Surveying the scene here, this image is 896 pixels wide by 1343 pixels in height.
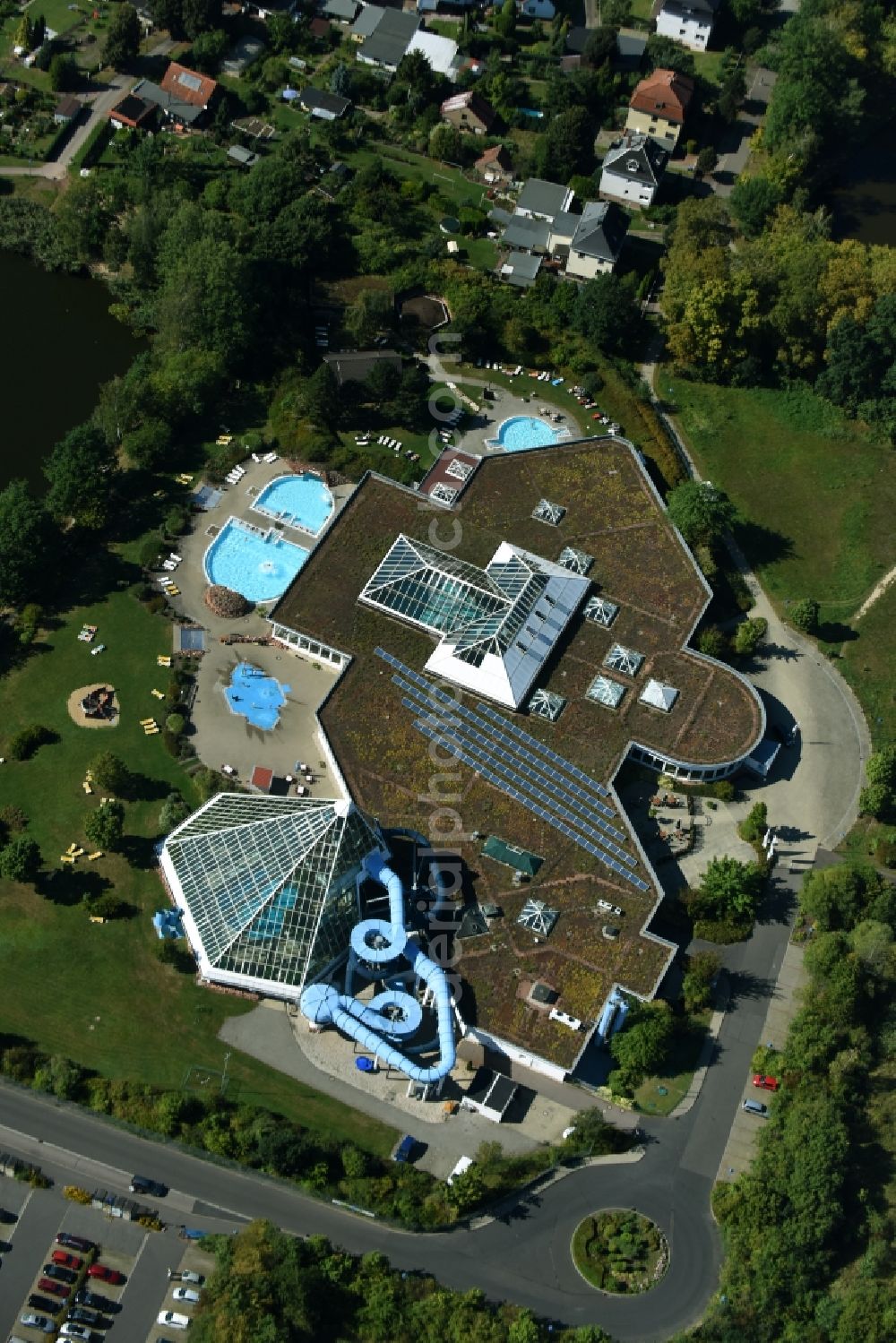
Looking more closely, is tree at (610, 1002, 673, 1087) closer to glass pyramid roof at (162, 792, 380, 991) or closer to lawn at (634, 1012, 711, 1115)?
lawn at (634, 1012, 711, 1115)

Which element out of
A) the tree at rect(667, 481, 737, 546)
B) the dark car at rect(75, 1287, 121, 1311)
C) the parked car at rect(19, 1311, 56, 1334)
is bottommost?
the parked car at rect(19, 1311, 56, 1334)

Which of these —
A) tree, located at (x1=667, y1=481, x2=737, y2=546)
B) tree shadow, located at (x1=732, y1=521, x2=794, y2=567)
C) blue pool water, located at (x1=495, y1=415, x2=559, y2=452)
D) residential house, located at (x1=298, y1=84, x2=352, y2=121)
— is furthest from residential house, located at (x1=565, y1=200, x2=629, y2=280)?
residential house, located at (x1=298, y1=84, x2=352, y2=121)

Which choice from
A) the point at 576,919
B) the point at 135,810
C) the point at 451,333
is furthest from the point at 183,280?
the point at 576,919

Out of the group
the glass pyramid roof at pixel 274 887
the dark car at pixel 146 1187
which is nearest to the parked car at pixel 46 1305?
the dark car at pixel 146 1187

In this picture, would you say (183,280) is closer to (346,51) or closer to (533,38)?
(346,51)

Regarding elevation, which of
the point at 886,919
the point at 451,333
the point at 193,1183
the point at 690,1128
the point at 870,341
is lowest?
the point at 193,1183

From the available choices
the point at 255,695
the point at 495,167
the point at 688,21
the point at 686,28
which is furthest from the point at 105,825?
the point at 688,21
